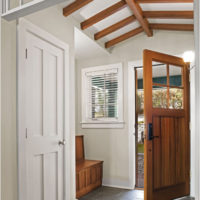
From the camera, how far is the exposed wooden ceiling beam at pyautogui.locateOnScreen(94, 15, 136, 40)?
10.3 feet

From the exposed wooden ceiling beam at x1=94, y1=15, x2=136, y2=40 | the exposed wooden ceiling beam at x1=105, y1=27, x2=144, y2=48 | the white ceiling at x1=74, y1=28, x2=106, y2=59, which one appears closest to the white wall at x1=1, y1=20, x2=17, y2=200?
the white ceiling at x1=74, y1=28, x2=106, y2=59

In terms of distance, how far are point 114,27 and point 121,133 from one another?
5.76 feet

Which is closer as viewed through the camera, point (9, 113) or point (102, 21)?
point (9, 113)

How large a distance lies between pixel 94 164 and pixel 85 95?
1.27 m

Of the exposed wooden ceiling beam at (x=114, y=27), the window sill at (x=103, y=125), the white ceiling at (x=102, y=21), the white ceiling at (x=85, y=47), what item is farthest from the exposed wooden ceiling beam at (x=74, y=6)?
the window sill at (x=103, y=125)

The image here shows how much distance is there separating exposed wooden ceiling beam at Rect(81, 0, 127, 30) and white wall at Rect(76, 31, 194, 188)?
1088 mm

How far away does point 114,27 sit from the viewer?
10.8ft

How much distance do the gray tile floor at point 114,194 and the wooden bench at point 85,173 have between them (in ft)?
0.33

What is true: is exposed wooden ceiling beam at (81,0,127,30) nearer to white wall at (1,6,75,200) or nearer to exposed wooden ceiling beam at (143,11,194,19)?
exposed wooden ceiling beam at (143,11,194,19)

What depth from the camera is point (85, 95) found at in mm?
4160

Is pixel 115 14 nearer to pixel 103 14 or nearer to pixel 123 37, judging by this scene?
pixel 103 14

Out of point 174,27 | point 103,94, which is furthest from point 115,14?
point 103,94

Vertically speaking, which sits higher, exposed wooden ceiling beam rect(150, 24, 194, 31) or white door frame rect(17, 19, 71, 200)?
exposed wooden ceiling beam rect(150, 24, 194, 31)

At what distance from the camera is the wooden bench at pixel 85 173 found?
3.28m
